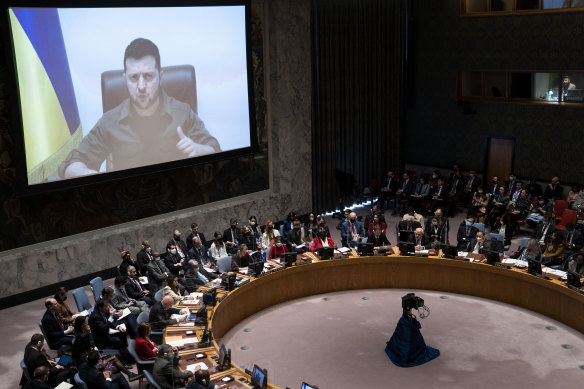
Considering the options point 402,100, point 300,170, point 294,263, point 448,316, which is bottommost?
point 448,316

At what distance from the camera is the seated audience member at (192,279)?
1113 centimetres

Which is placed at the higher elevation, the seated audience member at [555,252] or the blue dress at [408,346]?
the seated audience member at [555,252]

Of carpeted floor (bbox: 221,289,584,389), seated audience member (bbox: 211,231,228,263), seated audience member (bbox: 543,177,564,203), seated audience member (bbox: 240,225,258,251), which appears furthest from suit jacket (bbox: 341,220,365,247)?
seated audience member (bbox: 543,177,564,203)

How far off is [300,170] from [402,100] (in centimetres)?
437

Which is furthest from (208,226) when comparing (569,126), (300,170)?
(569,126)

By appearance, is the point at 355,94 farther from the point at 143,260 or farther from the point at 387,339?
the point at 387,339

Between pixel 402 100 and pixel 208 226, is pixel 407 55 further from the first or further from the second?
pixel 208 226

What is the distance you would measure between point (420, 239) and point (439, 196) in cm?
479

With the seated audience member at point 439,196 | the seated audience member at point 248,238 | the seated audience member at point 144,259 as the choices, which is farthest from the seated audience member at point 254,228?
the seated audience member at point 439,196

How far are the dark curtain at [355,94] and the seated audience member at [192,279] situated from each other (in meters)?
6.43

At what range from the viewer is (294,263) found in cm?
1171

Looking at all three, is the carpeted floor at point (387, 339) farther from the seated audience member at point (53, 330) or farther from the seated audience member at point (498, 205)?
the seated audience member at point (498, 205)

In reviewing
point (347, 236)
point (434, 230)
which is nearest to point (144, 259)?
point (347, 236)

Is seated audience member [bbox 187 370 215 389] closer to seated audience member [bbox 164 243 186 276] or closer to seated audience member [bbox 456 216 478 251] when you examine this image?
seated audience member [bbox 164 243 186 276]
